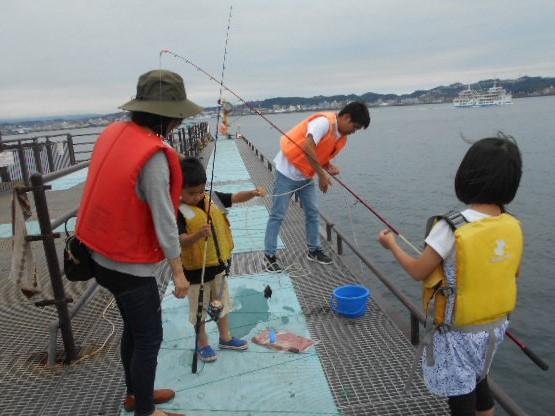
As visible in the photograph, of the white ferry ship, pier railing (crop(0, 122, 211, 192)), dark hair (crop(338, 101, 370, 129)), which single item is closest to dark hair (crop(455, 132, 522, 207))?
dark hair (crop(338, 101, 370, 129))

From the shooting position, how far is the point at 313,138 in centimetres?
476

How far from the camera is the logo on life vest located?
198 centimetres

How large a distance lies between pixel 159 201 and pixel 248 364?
173 centimetres

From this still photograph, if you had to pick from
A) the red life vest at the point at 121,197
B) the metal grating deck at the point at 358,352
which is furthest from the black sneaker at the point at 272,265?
the red life vest at the point at 121,197

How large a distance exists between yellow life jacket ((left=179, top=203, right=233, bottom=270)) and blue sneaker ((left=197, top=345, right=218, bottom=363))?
66cm

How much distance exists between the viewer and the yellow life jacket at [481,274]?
76.4 inches

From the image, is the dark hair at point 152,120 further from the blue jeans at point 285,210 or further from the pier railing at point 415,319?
the blue jeans at point 285,210

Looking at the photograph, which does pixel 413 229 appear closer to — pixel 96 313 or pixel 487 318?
pixel 96 313

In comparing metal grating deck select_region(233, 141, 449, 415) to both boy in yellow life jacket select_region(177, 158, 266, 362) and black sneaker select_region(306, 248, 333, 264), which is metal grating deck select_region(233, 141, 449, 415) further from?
boy in yellow life jacket select_region(177, 158, 266, 362)

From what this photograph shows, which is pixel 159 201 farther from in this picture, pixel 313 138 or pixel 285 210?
pixel 285 210

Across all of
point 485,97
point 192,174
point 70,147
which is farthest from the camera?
point 485,97

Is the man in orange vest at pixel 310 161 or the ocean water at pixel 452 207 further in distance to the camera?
the ocean water at pixel 452 207

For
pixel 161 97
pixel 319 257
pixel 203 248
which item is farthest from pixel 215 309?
pixel 319 257

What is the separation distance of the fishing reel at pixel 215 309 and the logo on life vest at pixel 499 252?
77.6 inches
